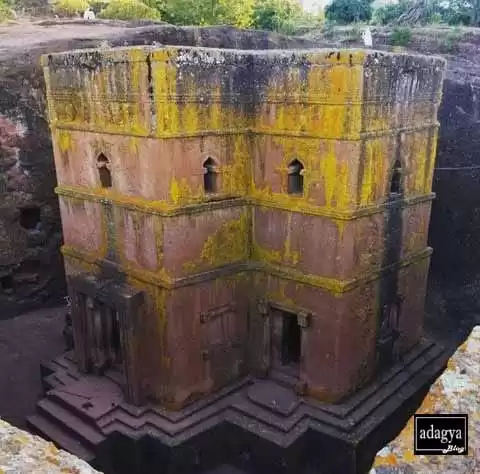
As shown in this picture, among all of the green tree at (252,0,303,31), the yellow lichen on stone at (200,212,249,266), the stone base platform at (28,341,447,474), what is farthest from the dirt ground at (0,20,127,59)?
the green tree at (252,0,303,31)

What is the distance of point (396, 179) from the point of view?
936 cm

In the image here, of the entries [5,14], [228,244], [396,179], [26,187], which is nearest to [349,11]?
[5,14]

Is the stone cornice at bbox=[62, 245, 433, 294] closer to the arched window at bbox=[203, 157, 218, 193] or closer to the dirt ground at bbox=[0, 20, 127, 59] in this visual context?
the arched window at bbox=[203, 157, 218, 193]

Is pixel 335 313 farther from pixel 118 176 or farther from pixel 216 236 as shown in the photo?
pixel 118 176

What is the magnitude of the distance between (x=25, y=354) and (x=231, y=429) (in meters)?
5.66

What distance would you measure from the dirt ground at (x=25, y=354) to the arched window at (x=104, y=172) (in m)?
4.62

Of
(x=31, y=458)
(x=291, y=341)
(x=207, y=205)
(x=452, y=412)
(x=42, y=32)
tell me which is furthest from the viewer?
(x=42, y=32)

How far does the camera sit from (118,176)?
9.09m

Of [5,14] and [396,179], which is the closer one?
[396,179]

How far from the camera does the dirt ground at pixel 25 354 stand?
35.2ft

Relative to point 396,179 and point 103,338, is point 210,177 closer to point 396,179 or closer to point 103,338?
point 396,179

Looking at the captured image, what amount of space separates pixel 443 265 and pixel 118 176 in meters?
9.69

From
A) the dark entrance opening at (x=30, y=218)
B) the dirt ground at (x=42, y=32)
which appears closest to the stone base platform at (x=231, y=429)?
the dark entrance opening at (x=30, y=218)

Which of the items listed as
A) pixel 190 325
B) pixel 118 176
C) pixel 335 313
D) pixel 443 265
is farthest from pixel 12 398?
pixel 443 265
